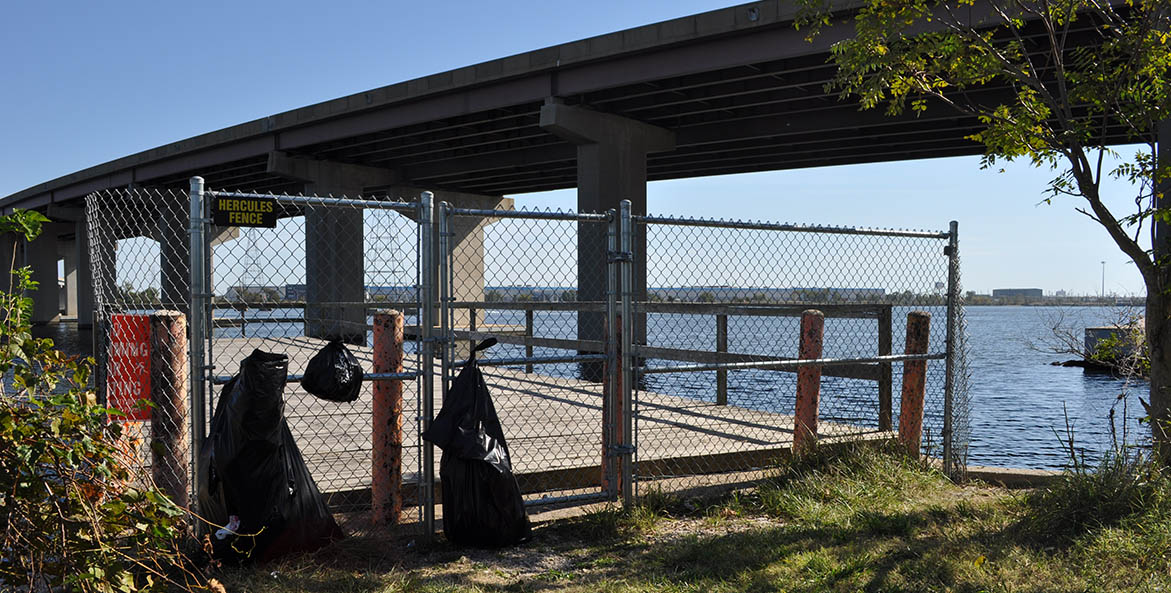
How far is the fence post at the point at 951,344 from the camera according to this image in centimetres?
703

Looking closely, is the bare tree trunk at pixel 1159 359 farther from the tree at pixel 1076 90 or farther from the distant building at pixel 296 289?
the distant building at pixel 296 289

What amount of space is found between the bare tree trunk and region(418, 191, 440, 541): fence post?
4.58 metres

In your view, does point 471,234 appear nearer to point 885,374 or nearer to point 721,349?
point 721,349

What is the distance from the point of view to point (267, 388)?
4.23 metres

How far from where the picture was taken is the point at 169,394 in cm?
473

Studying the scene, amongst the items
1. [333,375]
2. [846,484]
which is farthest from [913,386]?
[333,375]

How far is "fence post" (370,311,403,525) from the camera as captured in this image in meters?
5.07

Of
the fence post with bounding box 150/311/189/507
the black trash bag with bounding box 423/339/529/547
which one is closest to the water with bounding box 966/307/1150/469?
the black trash bag with bounding box 423/339/529/547

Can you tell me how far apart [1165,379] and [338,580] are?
527cm

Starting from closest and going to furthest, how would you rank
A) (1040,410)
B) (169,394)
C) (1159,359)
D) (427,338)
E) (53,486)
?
(53,486)
(169,394)
(427,338)
(1159,359)
(1040,410)

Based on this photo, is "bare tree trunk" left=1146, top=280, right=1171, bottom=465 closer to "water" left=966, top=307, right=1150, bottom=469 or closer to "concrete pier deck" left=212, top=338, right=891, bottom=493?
"water" left=966, top=307, right=1150, bottom=469

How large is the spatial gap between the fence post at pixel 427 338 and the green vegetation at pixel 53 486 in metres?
1.87

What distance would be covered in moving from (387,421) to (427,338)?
0.60 m

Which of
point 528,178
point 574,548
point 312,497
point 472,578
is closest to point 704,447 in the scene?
point 574,548
